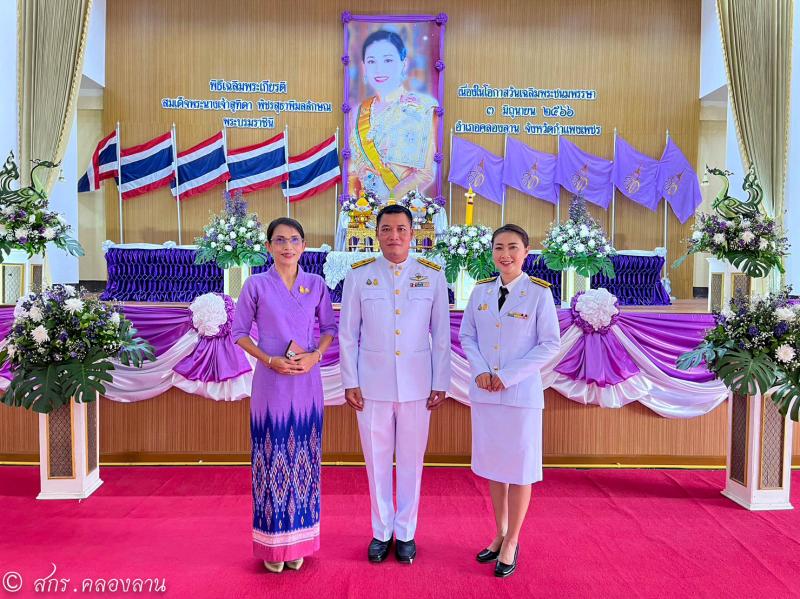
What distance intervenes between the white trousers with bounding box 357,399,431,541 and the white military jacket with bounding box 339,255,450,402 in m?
0.07

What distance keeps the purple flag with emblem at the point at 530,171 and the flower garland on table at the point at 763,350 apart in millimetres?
6467

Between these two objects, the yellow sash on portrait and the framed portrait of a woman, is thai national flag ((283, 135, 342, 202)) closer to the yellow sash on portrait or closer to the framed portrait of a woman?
the framed portrait of a woman

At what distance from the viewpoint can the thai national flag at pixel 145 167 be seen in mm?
9453

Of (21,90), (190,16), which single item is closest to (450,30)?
(190,16)

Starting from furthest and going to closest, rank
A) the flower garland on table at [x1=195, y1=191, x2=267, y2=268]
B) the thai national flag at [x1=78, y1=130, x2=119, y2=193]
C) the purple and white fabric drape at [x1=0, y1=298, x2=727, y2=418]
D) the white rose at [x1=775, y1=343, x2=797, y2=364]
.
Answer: the thai national flag at [x1=78, y1=130, x2=119, y2=193], the flower garland on table at [x1=195, y1=191, x2=267, y2=268], the purple and white fabric drape at [x1=0, y1=298, x2=727, y2=418], the white rose at [x1=775, y1=343, x2=797, y2=364]

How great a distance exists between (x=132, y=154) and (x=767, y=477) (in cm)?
901

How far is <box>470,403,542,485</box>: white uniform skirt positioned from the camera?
2.58m

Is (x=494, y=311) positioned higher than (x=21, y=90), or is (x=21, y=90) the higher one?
(x=21, y=90)

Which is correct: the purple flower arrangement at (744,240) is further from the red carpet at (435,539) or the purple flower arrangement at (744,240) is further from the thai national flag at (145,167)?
the thai national flag at (145,167)

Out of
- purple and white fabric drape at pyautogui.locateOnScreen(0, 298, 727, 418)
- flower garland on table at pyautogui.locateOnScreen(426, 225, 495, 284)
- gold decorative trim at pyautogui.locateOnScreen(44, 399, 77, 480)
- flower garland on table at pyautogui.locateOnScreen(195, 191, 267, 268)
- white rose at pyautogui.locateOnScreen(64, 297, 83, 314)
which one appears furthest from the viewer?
flower garland on table at pyautogui.locateOnScreen(195, 191, 267, 268)

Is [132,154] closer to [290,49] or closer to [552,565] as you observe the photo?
[290,49]

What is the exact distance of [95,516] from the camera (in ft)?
10.7

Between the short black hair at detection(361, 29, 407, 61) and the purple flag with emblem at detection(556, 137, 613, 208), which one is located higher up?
the short black hair at detection(361, 29, 407, 61)

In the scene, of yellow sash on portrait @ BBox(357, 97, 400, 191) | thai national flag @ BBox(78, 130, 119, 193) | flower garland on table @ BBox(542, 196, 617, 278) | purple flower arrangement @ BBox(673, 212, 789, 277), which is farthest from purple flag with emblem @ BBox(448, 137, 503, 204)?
purple flower arrangement @ BBox(673, 212, 789, 277)
